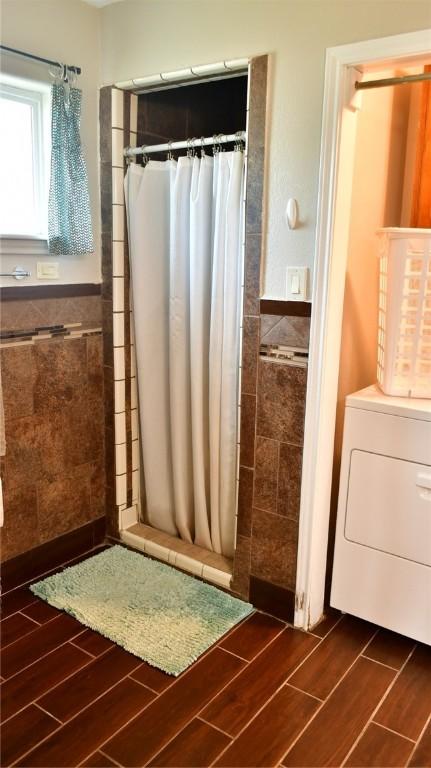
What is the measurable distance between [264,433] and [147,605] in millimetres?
835

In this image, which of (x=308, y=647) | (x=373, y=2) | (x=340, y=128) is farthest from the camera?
(x=308, y=647)

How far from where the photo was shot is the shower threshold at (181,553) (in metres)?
2.49

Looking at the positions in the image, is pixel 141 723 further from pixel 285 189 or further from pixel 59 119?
pixel 59 119

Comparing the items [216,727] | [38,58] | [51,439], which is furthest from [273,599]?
[38,58]

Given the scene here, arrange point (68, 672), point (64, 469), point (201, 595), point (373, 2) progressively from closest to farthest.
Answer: point (373, 2) < point (68, 672) < point (201, 595) < point (64, 469)

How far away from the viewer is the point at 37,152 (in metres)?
2.37

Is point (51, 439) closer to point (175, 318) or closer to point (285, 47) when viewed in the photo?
point (175, 318)

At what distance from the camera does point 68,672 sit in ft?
6.57

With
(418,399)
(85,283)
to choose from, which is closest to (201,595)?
Result: (418,399)

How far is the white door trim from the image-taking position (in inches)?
71.0

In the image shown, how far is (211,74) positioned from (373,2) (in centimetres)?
64

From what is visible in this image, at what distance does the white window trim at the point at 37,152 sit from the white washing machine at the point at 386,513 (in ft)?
4.45

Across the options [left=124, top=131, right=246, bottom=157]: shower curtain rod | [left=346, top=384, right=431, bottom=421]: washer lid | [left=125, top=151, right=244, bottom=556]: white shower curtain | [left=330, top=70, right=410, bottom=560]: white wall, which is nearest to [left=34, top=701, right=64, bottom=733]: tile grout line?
[left=125, top=151, right=244, bottom=556]: white shower curtain

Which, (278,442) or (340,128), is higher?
(340,128)
